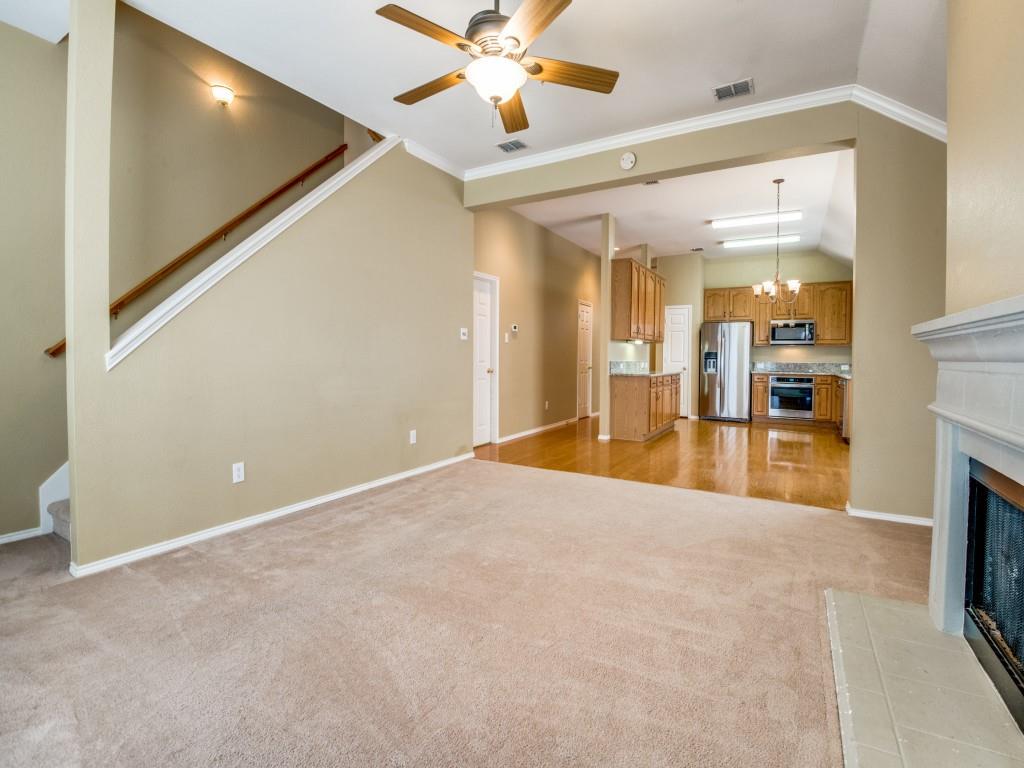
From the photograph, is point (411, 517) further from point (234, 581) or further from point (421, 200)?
point (421, 200)

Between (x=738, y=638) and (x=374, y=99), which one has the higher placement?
(x=374, y=99)

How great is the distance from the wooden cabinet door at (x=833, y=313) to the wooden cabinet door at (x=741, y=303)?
98 centimetres

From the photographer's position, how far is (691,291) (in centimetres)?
877

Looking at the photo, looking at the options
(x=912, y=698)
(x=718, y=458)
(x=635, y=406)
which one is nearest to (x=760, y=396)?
(x=635, y=406)

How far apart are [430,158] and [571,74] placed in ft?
8.04

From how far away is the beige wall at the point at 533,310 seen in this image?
6.18 m

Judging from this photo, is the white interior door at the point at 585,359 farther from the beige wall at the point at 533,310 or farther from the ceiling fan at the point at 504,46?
the ceiling fan at the point at 504,46

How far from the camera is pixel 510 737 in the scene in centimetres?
140

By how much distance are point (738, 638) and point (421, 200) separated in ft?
13.5

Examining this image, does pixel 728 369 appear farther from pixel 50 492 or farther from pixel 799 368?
pixel 50 492

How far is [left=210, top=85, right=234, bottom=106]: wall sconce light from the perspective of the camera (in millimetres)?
3871

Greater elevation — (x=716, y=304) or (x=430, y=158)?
(x=430, y=158)

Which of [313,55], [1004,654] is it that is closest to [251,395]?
[313,55]

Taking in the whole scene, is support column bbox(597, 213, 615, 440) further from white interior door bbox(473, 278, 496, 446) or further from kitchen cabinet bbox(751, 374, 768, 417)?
kitchen cabinet bbox(751, 374, 768, 417)
